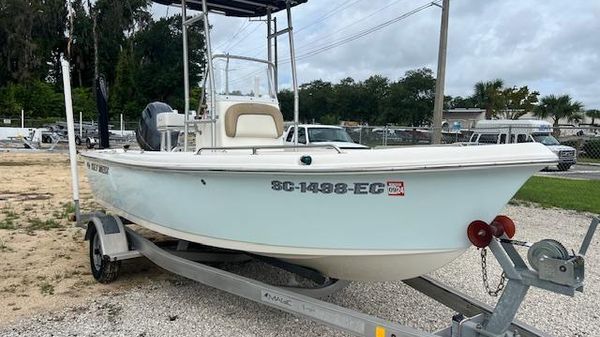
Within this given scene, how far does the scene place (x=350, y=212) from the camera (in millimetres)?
3100

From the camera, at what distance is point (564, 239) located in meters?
7.17

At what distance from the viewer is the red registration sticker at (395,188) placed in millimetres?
2922

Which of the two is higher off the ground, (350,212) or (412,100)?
(412,100)

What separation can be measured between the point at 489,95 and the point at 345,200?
197 ft

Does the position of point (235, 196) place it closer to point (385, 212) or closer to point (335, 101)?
point (385, 212)

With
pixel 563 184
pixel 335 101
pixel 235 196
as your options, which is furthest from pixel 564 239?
pixel 335 101

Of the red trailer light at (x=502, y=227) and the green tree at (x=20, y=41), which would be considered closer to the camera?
the red trailer light at (x=502, y=227)

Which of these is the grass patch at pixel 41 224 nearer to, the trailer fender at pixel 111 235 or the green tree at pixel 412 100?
the trailer fender at pixel 111 235

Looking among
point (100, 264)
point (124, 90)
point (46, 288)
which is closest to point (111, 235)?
point (100, 264)

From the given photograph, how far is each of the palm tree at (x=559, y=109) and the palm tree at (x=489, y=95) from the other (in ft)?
15.4

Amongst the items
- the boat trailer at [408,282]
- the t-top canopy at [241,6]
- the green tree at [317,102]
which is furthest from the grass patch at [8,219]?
the green tree at [317,102]

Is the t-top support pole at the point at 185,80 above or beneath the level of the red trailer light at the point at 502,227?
above

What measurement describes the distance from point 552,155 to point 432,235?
31.3 inches

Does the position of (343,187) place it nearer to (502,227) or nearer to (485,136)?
(502,227)
